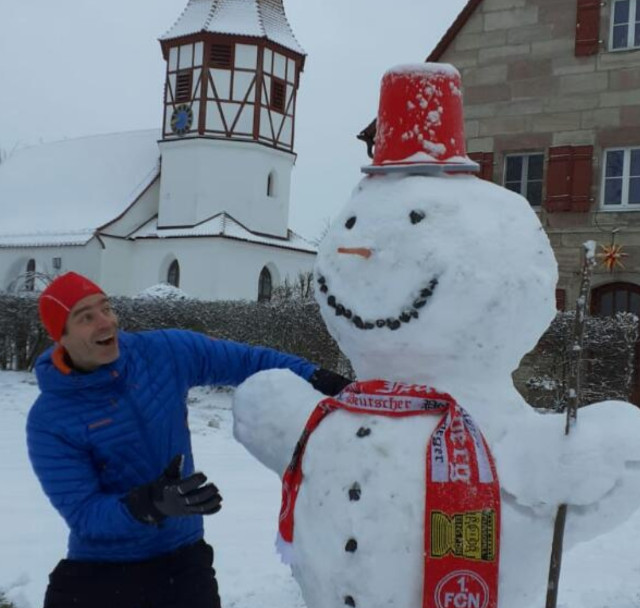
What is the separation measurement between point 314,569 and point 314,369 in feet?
2.50

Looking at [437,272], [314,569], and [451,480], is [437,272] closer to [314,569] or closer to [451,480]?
[451,480]

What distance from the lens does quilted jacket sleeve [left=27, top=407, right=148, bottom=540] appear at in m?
2.70

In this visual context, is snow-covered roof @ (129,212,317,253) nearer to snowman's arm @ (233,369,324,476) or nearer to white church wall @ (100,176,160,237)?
white church wall @ (100,176,160,237)

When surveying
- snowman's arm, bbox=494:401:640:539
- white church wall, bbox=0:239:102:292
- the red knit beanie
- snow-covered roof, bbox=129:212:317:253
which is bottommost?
snowman's arm, bbox=494:401:640:539

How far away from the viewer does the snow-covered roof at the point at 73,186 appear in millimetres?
24781

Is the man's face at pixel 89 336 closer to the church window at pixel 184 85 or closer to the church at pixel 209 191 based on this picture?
the church at pixel 209 191

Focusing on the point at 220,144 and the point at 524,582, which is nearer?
the point at 524,582

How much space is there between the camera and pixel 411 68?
290cm

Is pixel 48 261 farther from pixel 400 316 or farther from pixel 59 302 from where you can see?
pixel 400 316

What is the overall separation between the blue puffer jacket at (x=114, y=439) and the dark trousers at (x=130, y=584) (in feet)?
0.12

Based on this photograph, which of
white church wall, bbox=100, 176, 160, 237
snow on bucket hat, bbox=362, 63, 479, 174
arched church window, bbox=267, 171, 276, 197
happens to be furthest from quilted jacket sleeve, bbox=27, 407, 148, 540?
arched church window, bbox=267, 171, 276, 197

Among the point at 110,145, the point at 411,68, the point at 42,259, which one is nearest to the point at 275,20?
the point at 110,145

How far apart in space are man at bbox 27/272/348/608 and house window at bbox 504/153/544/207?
31.9 ft

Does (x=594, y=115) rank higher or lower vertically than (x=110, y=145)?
lower
